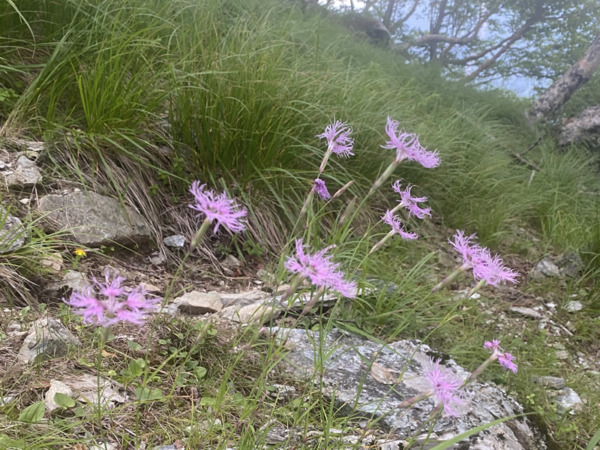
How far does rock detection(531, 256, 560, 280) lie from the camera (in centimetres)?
305

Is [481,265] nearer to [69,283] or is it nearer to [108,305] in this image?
[108,305]

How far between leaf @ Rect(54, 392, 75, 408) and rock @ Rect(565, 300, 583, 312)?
8.90 feet

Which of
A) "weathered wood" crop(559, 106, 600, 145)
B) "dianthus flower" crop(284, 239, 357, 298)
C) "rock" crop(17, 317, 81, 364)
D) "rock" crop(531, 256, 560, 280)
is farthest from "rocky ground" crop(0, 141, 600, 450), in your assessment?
"weathered wood" crop(559, 106, 600, 145)

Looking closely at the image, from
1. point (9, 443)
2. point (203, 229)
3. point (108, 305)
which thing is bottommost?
point (9, 443)

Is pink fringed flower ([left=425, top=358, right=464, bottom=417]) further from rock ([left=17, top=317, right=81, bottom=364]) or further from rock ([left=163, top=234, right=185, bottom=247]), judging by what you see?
rock ([left=163, top=234, right=185, bottom=247])

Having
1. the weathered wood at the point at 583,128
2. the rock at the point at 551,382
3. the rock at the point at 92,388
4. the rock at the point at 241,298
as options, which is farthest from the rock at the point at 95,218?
the weathered wood at the point at 583,128

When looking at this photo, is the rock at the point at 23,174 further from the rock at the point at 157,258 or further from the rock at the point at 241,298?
the rock at the point at 241,298

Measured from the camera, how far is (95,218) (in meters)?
1.85

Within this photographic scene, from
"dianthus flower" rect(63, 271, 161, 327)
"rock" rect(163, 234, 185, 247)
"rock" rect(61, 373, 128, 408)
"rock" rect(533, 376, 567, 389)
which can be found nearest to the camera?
"dianthus flower" rect(63, 271, 161, 327)

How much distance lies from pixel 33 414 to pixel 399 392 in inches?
37.6

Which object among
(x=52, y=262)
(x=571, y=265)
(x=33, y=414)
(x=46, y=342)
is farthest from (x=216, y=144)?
(x=571, y=265)

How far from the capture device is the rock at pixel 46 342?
3.71 feet

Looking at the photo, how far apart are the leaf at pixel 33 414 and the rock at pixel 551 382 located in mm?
1891

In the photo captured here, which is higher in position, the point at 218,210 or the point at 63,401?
the point at 218,210
